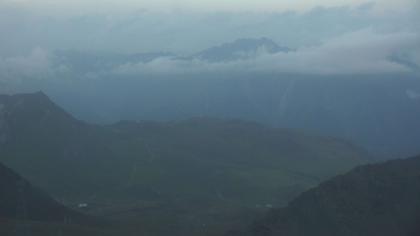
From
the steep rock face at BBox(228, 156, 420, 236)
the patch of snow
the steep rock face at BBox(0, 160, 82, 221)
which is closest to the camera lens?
the steep rock face at BBox(228, 156, 420, 236)

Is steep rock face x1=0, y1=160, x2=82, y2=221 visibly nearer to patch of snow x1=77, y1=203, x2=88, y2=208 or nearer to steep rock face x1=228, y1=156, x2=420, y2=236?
steep rock face x1=228, y1=156, x2=420, y2=236

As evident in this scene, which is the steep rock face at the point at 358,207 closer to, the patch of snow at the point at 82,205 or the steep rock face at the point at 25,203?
the steep rock face at the point at 25,203

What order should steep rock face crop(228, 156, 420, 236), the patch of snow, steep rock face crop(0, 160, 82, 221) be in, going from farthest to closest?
1. the patch of snow
2. steep rock face crop(0, 160, 82, 221)
3. steep rock face crop(228, 156, 420, 236)

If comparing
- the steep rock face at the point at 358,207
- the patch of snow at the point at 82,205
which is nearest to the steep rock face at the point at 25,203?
the steep rock face at the point at 358,207

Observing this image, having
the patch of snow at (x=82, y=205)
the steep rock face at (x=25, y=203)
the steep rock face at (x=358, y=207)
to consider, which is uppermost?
the steep rock face at (x=358, y=207)

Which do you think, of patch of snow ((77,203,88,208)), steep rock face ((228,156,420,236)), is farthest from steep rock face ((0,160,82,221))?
patch of snow ((77,203,88,208))

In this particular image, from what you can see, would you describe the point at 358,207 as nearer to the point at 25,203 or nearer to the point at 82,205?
the point at 25,203

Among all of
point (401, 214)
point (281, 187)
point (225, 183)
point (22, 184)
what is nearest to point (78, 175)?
point (225, 183)
